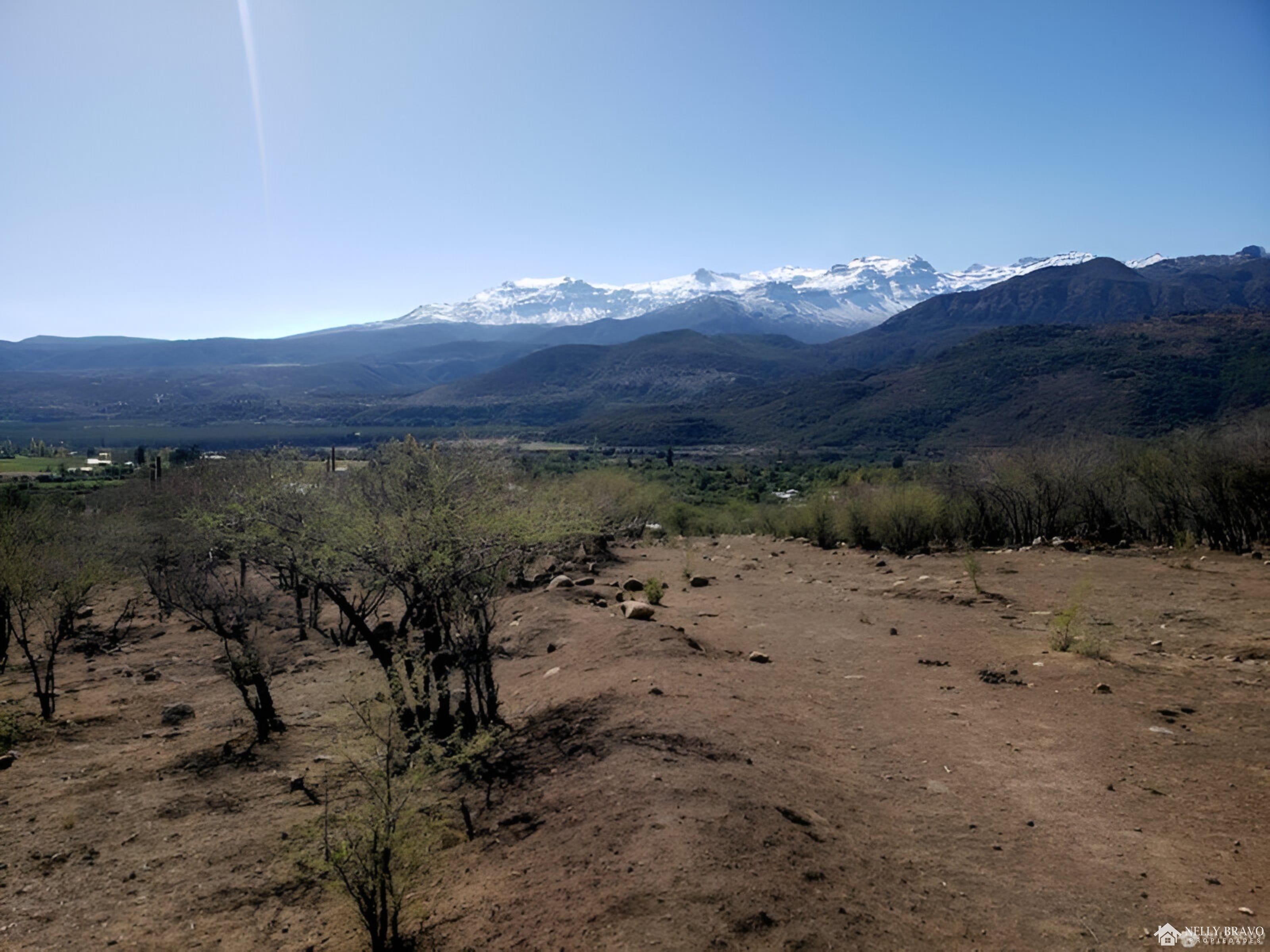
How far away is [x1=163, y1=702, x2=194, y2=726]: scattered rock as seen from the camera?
46.2 feet

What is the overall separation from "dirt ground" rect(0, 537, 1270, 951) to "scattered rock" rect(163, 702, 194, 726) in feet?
1.73

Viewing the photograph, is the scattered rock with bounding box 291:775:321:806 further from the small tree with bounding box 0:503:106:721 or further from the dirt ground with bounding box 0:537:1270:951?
the small tree with bounding box 0:503:106:721

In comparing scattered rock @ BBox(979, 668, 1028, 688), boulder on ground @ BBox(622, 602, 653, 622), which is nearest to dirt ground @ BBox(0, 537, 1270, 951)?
Result: scattered rock @ BBox(979, 668, 1028, 688)

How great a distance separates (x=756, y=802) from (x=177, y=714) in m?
13.5

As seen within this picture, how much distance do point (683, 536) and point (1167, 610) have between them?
28821mm

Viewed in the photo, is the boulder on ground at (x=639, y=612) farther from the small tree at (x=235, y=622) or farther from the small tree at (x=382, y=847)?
the small tree at (x=382, y=847)

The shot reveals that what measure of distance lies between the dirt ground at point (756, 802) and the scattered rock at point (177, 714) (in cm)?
53

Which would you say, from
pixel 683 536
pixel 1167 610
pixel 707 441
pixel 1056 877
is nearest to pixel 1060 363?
pixel 707 441

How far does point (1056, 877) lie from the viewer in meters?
6.13

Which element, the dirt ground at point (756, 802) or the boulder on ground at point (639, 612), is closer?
the dirt ground at point (756, 802)

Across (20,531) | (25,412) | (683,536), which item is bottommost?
(683,536)

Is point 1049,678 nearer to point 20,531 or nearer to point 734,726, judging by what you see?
point 734,726

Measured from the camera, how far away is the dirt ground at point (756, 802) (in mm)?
5711

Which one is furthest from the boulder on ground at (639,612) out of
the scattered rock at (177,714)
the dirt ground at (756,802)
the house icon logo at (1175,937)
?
the house icon logo at (1175,937)
